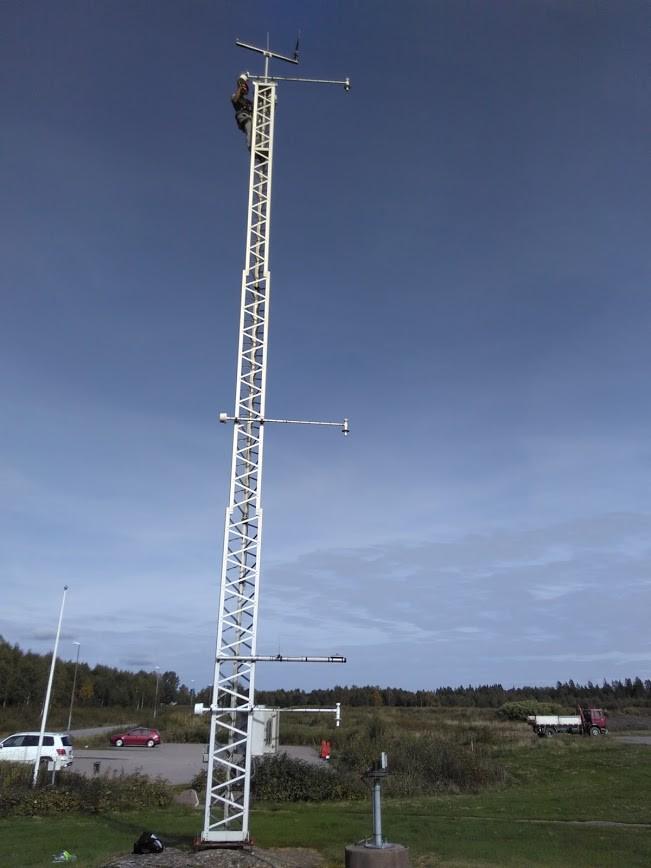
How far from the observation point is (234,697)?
11.2m

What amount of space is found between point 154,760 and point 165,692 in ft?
284

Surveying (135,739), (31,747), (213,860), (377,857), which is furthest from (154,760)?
(377,857)

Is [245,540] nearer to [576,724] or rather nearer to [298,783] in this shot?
[298,783]

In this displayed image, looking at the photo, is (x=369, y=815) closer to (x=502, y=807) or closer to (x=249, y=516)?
(x=502, y=807)

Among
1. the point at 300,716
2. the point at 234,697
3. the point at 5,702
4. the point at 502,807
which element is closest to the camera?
the point at 234,697

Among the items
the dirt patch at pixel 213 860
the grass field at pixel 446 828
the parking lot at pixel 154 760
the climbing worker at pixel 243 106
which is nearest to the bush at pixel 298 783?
the grass field at pixel 446 828

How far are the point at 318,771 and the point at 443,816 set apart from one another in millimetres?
4969

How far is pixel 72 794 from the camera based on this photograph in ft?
54.5

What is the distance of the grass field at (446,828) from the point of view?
11.4 m

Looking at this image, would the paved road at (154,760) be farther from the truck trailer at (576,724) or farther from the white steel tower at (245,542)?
the truck trailer at (576,724)

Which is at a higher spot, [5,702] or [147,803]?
[5,702]

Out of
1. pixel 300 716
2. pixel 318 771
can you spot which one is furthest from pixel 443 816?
pixel 300 716

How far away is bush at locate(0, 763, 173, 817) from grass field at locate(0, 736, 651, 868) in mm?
651

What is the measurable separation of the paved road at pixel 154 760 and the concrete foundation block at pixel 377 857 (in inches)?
594
